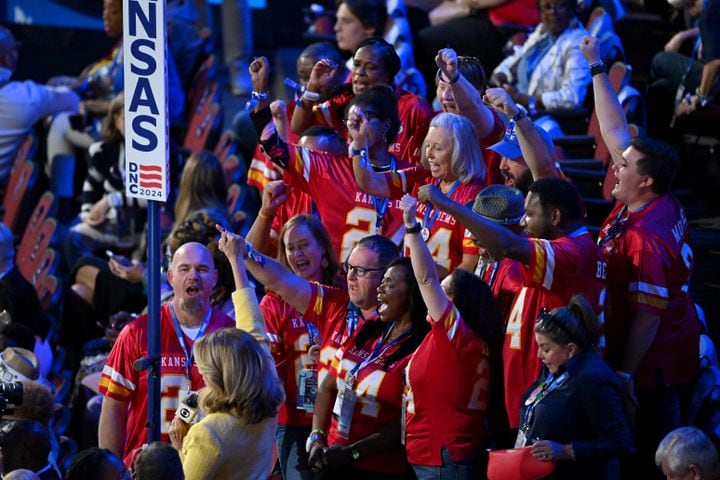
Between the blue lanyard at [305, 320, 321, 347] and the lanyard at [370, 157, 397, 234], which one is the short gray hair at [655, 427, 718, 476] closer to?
the blue lanyard at [305, 320, 321, 347]

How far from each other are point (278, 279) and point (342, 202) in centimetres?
104

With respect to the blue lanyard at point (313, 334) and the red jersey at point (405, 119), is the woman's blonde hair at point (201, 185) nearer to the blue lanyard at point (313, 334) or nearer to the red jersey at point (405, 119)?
the red jersey at point (405, 119)

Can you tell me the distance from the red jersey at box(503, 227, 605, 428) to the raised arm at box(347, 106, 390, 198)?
3.55 feet

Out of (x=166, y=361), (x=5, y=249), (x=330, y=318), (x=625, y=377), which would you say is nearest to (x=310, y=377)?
(x=330, y=318)

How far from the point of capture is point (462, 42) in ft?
35.0

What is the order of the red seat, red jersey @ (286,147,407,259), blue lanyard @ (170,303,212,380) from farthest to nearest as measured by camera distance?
1. the red seat
2. red jersey @ (286,147,407,259)
3. blue lanyard @ (170,303,212,380)

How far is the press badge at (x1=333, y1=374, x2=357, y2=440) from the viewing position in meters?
6.00

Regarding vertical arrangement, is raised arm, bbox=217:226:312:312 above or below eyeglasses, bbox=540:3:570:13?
below

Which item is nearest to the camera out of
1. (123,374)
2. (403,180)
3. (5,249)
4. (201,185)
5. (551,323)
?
(551,323)

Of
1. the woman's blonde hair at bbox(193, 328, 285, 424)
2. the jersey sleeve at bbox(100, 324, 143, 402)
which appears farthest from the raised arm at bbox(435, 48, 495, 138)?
the woman's blonde hair at bbox(193, 328, 285, 424)

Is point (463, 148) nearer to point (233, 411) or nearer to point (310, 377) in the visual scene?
point (310, 377)

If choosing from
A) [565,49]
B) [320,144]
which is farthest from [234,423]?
[565,49]

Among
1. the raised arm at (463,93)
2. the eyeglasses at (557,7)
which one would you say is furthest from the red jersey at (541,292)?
the eyeglasses at (557,7)

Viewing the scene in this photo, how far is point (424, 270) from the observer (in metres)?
5.68
